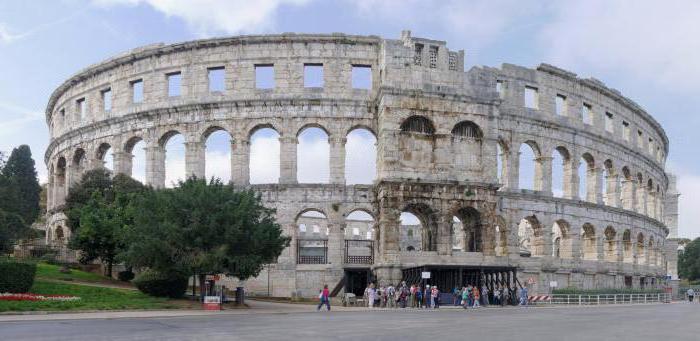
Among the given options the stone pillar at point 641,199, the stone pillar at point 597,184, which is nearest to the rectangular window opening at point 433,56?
the stone pillar at point 597,184

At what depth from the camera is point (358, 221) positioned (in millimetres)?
78125

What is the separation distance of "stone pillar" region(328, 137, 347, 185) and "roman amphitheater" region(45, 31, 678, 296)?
0.09 metres

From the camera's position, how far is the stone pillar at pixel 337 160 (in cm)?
4703

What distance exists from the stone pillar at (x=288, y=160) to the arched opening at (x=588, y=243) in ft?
74.4

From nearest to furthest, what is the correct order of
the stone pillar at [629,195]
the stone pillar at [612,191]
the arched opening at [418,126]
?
the arched opening at [418,126] < the stone pillar at [612,191] < the stone pillar at [629,195]

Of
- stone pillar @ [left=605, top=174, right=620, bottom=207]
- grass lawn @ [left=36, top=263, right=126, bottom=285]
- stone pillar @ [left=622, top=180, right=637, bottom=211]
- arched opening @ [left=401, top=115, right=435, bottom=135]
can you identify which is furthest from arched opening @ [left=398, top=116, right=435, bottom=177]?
stone pillar @ [left=622, top=180, right=637, bottom=211]

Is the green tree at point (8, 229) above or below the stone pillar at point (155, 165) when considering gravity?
below

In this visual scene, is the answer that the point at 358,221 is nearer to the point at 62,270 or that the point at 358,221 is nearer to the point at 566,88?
the point at 566,88

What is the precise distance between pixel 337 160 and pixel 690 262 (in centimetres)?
7649

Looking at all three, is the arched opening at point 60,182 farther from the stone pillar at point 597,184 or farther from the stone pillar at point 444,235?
the stone pillar at point 597,184

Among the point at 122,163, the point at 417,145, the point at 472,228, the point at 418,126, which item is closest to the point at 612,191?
the point at 472,228

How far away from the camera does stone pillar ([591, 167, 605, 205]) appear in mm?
55906

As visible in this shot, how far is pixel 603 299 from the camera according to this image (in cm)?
4653

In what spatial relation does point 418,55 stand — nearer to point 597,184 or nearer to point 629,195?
point 597,184
